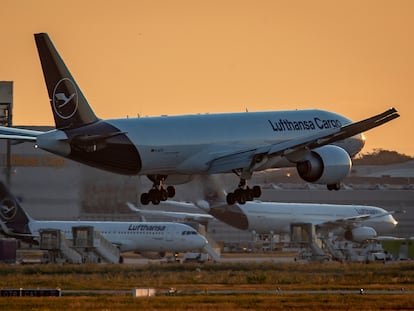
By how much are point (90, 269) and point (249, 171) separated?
117 feet

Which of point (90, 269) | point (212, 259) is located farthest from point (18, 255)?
point (90, 269)

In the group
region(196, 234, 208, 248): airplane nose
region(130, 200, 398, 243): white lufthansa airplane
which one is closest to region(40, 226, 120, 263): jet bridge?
region(196, 234, 208, 248): airplane nose

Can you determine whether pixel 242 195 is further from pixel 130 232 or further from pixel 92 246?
pixel 130 232

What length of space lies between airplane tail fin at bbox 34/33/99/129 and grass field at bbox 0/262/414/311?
9.19 metres

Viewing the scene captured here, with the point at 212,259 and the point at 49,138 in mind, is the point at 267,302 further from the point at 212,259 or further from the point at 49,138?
the point at 212,259

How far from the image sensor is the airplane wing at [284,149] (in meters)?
74.4

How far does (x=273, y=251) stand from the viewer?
6250 inches

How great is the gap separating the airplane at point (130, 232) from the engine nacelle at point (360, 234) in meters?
24.7

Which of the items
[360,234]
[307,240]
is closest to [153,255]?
[307,240]

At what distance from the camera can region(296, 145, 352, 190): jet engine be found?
7794cm

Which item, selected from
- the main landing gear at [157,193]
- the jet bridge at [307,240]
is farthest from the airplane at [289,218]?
the main landing gear at [157,193]

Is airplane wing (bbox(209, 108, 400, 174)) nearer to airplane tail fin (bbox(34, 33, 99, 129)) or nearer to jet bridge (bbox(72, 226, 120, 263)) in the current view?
airplane tail fin (bbox(34, 33, 99, 129))

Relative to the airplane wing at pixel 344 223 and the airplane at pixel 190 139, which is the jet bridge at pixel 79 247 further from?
the airplane at pixel 190 139

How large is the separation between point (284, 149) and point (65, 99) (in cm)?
1206
